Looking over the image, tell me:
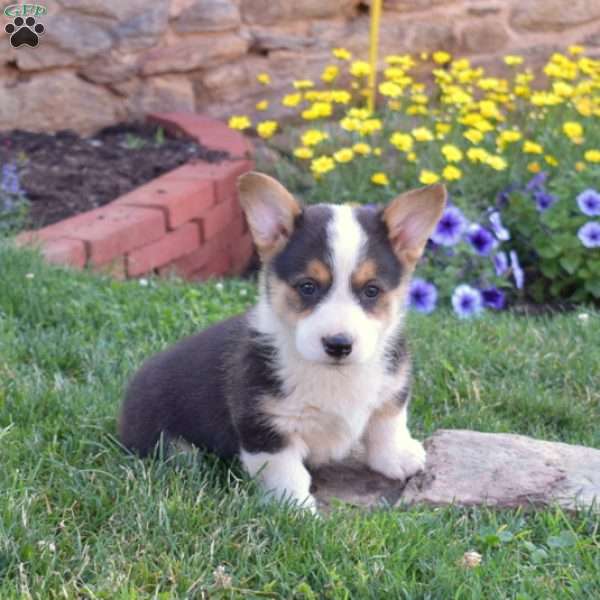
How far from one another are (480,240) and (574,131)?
1.09 metres

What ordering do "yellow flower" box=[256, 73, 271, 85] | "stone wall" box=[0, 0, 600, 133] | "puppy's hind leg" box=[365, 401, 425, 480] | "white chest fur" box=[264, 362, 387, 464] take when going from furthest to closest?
"yellow flower" box=[256, 73, 271, 85] < "stone wall" box=[0, 0, 600, 133] < "puppy's hind leg" box=[365, 401, 425, 480] < "white chest fur" box=[264, 362, 387, 464]

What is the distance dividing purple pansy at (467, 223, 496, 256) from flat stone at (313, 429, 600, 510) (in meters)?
2.66

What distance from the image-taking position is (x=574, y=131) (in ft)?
23.5

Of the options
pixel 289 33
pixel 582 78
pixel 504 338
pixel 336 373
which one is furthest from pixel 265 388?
pixel 582 78

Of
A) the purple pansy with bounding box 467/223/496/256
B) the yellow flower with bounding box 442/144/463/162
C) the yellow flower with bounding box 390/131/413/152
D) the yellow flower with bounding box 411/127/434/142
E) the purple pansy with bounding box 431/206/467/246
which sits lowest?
the purple pansy with bounding box 467/223/496/256

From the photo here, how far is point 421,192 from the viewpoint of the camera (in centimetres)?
379

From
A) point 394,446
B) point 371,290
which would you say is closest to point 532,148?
point 394,446

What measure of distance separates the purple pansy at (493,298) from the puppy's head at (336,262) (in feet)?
9.32

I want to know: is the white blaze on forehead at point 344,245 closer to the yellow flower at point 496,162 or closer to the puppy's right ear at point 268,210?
the puppy's right ear at point 268,210

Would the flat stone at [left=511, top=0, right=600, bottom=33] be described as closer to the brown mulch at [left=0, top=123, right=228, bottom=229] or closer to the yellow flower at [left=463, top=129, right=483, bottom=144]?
the yellow flower at [left=463, top=129, right=483, bottom=144]

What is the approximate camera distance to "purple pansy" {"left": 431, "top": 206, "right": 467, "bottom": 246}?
6.66 meters

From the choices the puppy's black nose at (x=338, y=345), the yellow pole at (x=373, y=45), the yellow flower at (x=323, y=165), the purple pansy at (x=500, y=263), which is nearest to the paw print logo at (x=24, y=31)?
the yellow flower at (x=323, y=165)

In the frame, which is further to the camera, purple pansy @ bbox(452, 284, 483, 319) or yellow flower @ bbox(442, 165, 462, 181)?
yellow flower @ bbox(442, 165, 462, 181)

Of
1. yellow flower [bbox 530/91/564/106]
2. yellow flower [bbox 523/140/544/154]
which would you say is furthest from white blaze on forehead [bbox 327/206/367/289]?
yellow flower [bbox 530/91/564/106]
